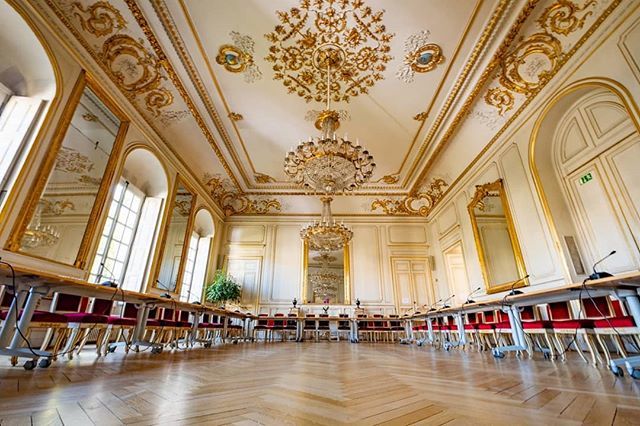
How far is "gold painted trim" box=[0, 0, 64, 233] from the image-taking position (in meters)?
2.93

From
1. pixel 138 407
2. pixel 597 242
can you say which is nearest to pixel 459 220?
pixel 597 242

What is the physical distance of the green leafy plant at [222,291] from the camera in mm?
7379

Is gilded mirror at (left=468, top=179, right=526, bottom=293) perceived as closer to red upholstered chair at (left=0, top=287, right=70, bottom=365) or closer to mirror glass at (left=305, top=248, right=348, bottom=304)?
mirror glass at (left=305, top=248, right=348, bottom=304)

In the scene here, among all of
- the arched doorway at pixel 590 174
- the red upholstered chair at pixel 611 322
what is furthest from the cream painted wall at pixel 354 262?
the red upholstered chair at pixel 611 322

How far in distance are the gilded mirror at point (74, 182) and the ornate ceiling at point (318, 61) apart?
67 centimetres

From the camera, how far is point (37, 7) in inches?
124

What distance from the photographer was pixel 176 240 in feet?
20.5

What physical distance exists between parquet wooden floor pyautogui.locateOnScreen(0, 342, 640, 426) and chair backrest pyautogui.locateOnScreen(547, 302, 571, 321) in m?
1.37

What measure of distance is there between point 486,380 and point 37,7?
18.7 ft

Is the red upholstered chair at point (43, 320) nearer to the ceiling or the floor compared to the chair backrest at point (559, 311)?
nearer to the floor

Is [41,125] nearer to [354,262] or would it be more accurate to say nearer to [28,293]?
[28,293]

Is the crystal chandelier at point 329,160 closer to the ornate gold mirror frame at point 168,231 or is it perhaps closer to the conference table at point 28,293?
the conference table at point 28,293

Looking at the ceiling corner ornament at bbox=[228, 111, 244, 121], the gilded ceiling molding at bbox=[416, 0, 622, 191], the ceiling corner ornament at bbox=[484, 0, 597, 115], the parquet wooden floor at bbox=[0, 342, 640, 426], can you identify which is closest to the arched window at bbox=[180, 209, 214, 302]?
the ceiling corner ornament at bbox=[228, 111, 244, 121]

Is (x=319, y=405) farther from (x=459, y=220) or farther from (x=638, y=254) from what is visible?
(x=459, y=220)
